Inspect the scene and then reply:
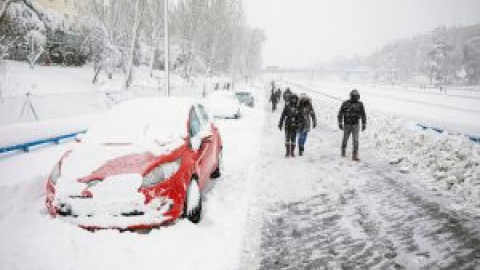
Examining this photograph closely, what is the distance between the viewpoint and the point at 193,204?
5453mm

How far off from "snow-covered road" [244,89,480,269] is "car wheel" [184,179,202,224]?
38.1 inches

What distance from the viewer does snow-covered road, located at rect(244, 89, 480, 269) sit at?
476 cm

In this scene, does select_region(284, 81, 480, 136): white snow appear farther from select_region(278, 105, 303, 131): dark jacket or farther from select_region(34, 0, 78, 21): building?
select_region(34, 0, 78, 21): building

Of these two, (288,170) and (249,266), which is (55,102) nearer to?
(288,170)

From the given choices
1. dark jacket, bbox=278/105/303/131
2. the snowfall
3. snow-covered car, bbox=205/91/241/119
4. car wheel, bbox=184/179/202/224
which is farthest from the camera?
snow-covered car, bbox=205/91/241/119

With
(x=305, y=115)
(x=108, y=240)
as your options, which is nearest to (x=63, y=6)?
(x=305, y=115)

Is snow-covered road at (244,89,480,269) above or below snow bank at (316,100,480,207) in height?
below

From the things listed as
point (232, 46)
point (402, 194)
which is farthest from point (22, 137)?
point (232, 46)

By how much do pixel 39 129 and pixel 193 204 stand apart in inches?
385

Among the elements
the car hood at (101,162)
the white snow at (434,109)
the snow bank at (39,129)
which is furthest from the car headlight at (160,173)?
the white snow at (434,109)

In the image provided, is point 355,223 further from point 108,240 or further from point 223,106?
point 223,106

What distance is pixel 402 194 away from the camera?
24.4 feet

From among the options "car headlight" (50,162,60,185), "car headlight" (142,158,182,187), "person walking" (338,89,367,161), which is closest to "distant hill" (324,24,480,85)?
"person walking" (338,89,367,161)

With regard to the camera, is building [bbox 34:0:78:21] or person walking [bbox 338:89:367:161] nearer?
person walking [bbox 338:89:367:161]
